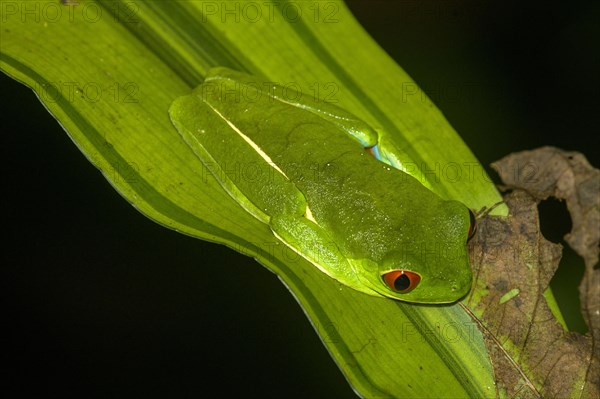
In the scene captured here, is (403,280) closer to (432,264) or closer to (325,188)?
(432,264)

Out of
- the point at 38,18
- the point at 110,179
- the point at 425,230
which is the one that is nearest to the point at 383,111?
the point at 425,230

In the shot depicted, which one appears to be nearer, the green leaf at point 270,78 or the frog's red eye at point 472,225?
the green leaf at point 270,78

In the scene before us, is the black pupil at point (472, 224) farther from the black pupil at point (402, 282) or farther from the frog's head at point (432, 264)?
the black pupil at point (402, 282)

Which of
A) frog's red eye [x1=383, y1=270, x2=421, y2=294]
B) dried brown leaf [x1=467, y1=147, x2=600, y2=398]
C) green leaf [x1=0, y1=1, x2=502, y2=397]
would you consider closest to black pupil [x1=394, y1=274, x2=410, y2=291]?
frog's red eye [x1=383, y1=270, x2=421, y2=294]

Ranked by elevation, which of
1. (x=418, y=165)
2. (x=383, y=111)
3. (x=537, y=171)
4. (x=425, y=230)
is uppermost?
(x=383, y=111)

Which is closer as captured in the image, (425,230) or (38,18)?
(425,230)

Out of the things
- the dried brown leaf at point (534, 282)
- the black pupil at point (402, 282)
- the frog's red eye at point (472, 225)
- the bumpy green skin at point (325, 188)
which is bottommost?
the dried brown leaf at point (534, 282)

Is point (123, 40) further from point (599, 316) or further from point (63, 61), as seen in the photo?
point (599, 316)

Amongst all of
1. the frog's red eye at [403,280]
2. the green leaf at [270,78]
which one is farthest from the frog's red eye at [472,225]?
the frog's red eye at [403,280]

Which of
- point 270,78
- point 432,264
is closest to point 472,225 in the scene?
point 432,264
